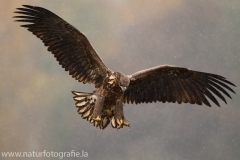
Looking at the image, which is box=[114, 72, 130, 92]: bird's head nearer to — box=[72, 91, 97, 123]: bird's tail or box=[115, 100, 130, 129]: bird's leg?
box=[115, 100, 130, 129]: bird's leg

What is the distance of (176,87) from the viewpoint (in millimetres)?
10219

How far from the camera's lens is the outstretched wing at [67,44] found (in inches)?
375

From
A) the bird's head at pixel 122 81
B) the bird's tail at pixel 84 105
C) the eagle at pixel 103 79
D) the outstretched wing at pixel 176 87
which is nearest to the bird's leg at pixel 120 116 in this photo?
the eagle at pixel 103 79

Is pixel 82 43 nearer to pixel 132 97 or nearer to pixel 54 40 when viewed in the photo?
pixel 54 40

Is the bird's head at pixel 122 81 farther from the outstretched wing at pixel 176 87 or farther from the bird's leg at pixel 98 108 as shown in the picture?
the outstretched wing at pixel 176 87

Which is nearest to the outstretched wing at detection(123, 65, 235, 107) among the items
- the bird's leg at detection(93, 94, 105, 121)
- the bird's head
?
the bird's leg at detection(93, 94, 105, 121)

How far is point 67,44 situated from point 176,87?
109 inches

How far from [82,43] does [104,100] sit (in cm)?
140

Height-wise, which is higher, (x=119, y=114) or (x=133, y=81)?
(x=133, y=81)

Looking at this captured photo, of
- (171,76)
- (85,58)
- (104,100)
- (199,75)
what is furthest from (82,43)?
(199,75)

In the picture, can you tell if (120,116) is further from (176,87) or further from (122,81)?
(176,87)

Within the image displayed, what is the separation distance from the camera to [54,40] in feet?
31.5

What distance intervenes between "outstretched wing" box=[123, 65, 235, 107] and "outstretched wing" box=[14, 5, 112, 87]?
0.97 m

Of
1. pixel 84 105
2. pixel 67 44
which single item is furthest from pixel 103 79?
pixel 67 44
